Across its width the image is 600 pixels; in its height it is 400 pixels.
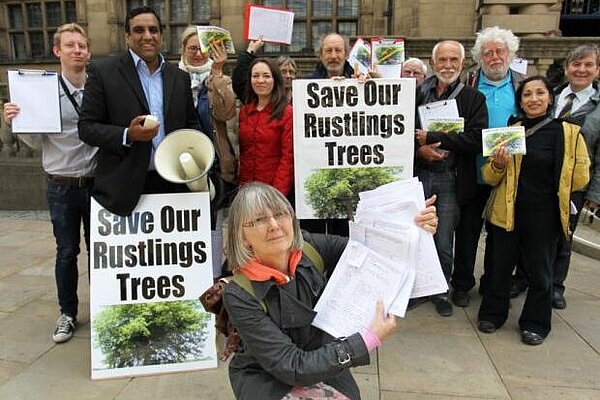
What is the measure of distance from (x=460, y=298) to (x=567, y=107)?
1669mm

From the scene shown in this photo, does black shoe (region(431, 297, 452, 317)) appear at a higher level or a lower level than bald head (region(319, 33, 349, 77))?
lower

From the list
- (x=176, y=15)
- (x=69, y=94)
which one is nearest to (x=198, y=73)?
(x=69, y=94)

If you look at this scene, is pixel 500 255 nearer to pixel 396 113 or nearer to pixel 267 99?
pixel 396 113

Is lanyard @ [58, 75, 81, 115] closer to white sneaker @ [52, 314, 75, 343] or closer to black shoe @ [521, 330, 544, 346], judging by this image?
white sneaker @ [52, 314, 75, 343]

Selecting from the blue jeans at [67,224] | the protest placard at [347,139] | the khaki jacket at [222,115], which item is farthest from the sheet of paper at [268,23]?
the blue jeans at [67,224]

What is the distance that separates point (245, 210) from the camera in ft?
5.26

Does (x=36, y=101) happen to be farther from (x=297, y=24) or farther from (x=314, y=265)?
(x=297, y=24)

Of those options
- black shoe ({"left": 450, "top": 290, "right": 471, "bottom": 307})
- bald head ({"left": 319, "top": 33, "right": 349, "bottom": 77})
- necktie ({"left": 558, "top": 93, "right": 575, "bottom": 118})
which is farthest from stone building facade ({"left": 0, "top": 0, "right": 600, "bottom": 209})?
black shoe ({"left": 450, "top": 290, "right": 471, "bottom": 307})

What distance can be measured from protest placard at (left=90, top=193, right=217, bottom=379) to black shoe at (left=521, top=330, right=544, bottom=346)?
6.74 ft

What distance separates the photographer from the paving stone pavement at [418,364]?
2539 millimetres

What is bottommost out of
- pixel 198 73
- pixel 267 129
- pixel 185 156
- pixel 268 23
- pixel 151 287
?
pixel 151 287

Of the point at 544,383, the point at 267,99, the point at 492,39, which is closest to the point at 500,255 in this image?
the point at 544,383

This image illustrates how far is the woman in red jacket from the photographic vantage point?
2.98 m

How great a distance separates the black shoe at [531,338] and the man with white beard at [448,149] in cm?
57
